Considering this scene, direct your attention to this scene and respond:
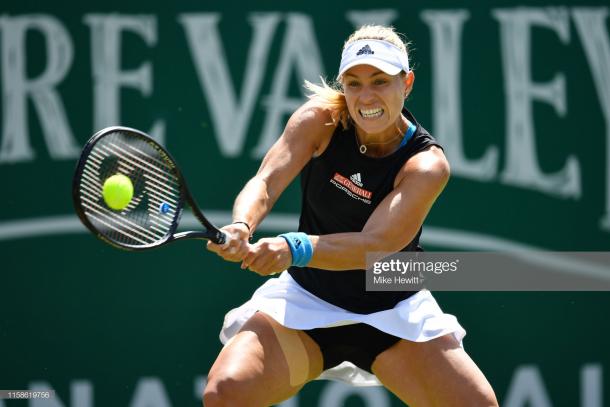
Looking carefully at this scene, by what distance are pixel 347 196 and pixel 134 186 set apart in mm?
762

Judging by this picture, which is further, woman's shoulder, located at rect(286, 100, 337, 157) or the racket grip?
woman's shoulder, located at rect(286, 100, 337, 157)

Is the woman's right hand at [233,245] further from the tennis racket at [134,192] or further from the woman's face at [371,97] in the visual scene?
the woman's face at [371,97]

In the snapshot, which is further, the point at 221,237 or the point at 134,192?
the point at 134,192

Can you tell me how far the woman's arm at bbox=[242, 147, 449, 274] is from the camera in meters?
3.40

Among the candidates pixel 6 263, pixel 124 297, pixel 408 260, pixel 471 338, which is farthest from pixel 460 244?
pixel 6 263

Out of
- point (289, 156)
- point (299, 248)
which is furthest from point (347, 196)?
point (299, 248)

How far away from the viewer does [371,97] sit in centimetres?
373

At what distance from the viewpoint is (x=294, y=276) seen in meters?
4.00

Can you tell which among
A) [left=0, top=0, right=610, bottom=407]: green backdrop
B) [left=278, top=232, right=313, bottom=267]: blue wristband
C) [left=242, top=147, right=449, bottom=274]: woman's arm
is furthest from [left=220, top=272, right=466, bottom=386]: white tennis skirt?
[left=0, top=0, right=610, bottom=407]: green backdrop

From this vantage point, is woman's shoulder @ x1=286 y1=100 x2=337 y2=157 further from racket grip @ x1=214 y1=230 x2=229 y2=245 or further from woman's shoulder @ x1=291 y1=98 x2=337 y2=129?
racket grip @ x1=214 y1=230 x2=229 y2=245

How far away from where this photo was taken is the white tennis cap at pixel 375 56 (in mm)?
3678

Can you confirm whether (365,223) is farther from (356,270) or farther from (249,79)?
(249,79)

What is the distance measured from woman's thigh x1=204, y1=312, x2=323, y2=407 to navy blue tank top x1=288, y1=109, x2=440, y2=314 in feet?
0.71

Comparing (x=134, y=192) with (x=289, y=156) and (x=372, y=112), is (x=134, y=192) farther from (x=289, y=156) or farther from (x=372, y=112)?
(x=372, y=112)
